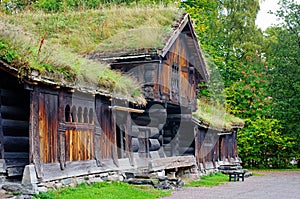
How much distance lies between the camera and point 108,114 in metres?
17.7

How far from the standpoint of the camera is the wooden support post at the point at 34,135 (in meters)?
13.1

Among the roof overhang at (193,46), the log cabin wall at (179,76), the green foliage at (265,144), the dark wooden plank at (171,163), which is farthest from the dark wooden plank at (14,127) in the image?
the green foliage at (265,144)

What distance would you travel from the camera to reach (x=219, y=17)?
44.3m

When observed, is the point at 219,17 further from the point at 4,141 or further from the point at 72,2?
the point at 4,141

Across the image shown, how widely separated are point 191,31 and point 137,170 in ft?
26.2

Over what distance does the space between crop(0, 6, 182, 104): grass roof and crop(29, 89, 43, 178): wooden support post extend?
0.76 m

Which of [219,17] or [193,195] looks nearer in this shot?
[193,195]

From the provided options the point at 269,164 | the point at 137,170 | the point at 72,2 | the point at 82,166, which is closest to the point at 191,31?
the point at 137,170

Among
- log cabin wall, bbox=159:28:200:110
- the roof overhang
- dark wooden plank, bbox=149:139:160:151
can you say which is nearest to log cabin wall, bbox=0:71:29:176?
the roof overhang

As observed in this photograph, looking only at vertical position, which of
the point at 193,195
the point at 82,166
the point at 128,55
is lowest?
the point at 193,195

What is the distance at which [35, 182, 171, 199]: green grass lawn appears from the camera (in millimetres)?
13457

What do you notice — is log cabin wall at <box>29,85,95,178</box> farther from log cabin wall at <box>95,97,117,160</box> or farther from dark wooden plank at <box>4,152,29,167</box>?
dark wooden plank at <box>4,152,29,167</box>

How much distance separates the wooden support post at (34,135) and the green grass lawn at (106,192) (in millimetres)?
816

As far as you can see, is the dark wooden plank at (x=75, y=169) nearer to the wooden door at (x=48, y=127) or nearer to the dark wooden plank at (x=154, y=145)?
the wooden door at (x=48, y=127)
